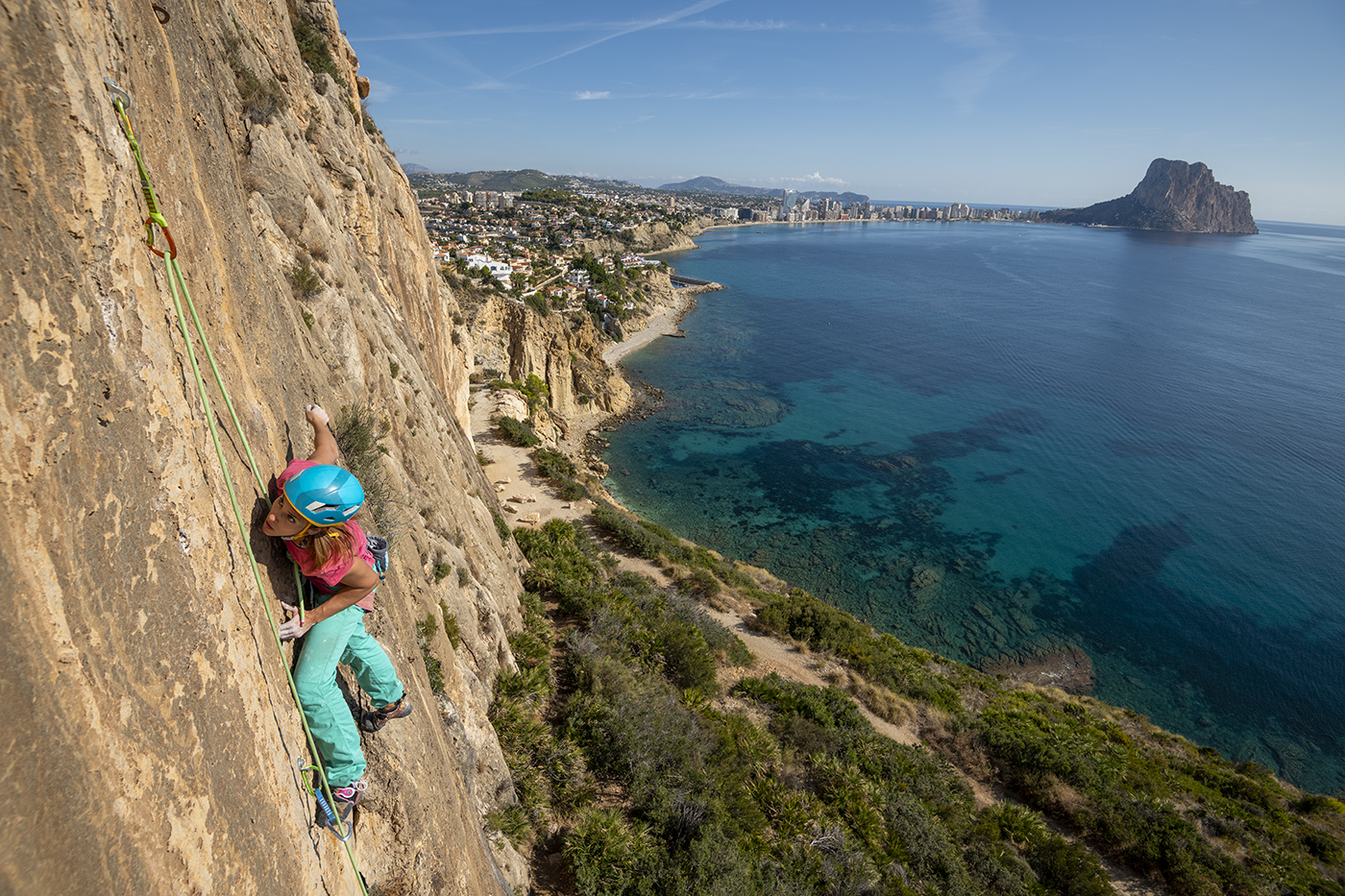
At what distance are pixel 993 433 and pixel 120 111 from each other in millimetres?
54342

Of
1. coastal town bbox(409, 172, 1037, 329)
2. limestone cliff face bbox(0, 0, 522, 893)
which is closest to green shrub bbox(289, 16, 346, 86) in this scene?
limestone cliff face bbox(0, 0, 522, 893)

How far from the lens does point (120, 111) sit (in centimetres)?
301

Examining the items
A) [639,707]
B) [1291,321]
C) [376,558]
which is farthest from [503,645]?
[1291,321]

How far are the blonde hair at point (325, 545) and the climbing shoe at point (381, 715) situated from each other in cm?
156

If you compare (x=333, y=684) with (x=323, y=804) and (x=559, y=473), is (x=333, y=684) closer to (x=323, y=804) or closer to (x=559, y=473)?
(x=323, y=804)

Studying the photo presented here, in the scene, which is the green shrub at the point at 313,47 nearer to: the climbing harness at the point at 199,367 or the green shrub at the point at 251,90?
the green shrub at the point at 251,90

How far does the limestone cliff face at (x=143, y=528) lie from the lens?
7.45 ft

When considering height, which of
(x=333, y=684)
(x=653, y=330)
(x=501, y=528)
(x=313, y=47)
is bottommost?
(x=653, y=330)

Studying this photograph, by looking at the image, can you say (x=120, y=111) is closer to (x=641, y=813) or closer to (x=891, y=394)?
(x=641, y=813)

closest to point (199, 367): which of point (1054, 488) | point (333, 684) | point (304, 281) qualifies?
point (333, 684)

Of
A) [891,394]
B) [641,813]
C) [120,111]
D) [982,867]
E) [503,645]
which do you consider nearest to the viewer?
[120,111]

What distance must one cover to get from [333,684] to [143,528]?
1700mm

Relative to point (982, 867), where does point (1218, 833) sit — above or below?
below

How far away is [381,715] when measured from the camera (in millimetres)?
4500
